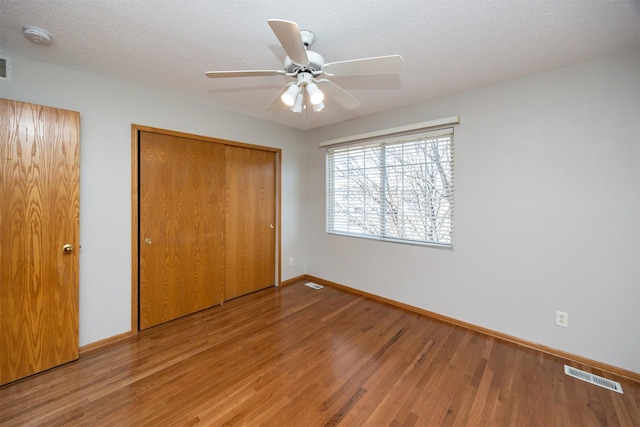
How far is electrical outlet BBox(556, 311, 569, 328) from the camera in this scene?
222cm

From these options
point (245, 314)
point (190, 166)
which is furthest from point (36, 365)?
point (190, 166)

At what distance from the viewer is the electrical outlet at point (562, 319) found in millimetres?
2221

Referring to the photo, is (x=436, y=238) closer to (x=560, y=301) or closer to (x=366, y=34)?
(x=560, y=301)

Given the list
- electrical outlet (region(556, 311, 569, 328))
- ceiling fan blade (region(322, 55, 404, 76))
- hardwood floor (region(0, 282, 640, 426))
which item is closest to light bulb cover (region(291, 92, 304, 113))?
ceiling fan blade (region(322, 55, 404, 76))

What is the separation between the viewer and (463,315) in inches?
109

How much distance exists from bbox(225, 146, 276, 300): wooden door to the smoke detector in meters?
1.71

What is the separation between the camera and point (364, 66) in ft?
4.91

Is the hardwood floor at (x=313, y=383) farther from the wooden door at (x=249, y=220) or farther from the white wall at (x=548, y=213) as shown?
the wooden door at (x=249, y=220)

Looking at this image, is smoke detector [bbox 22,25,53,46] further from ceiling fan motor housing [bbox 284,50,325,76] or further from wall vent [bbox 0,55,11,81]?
ceiling fan motor housing [bbox 284,50,325,76]

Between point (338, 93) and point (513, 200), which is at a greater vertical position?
point (338, 93)

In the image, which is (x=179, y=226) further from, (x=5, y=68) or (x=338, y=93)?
(x=338, y=93)

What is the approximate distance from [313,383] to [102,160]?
8.55 feet

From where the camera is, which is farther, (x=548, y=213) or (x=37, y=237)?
(x=548, y=213)

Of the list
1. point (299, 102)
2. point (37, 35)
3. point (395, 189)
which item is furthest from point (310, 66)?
point (395, 189)
